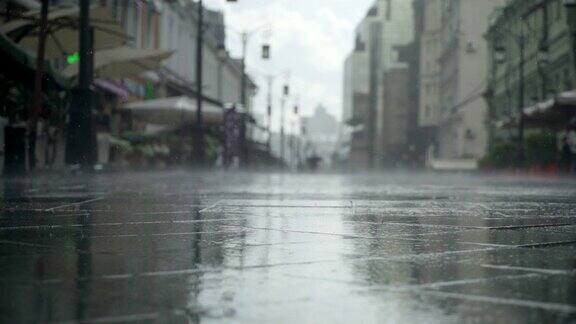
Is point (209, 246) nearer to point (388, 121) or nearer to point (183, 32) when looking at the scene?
point (183, 32)

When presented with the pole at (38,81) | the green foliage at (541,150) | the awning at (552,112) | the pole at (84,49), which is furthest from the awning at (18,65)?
the green foliage at (541,150)

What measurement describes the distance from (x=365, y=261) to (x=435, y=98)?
3670 inches

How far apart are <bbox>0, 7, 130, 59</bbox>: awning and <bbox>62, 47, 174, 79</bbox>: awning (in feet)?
2.06

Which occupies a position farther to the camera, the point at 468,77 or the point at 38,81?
the point at 468,77

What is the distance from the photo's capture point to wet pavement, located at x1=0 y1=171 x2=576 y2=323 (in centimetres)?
222

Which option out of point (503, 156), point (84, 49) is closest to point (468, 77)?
point (503, 156)

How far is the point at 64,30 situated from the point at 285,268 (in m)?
15.9

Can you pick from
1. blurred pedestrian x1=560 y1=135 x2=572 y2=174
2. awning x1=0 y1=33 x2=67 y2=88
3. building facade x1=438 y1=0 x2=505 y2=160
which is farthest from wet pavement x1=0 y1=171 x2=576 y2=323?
building facade x1=438 y1=0 x2=505 y2=160

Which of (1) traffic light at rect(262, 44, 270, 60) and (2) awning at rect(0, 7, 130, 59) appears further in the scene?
(1) traffic light at rect(262, 44, 270, 60)

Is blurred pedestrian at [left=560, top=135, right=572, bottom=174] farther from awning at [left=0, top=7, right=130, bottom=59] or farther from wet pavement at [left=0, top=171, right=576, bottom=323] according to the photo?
wet pavement at [left=0, top=171, right=576, bottom=323]

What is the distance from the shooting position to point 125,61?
19.7 m

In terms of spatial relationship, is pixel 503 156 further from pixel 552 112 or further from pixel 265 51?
pixel 265 51

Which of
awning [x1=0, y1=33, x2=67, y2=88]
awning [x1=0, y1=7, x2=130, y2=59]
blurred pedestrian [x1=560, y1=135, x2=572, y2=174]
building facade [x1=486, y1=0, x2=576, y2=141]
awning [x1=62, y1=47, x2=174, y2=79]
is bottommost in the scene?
blurred pedestrian [x1=560, y1=135, x2=572, y2=174]

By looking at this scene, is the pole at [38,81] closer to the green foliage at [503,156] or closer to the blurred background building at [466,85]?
the blurred background building at [466,85]
